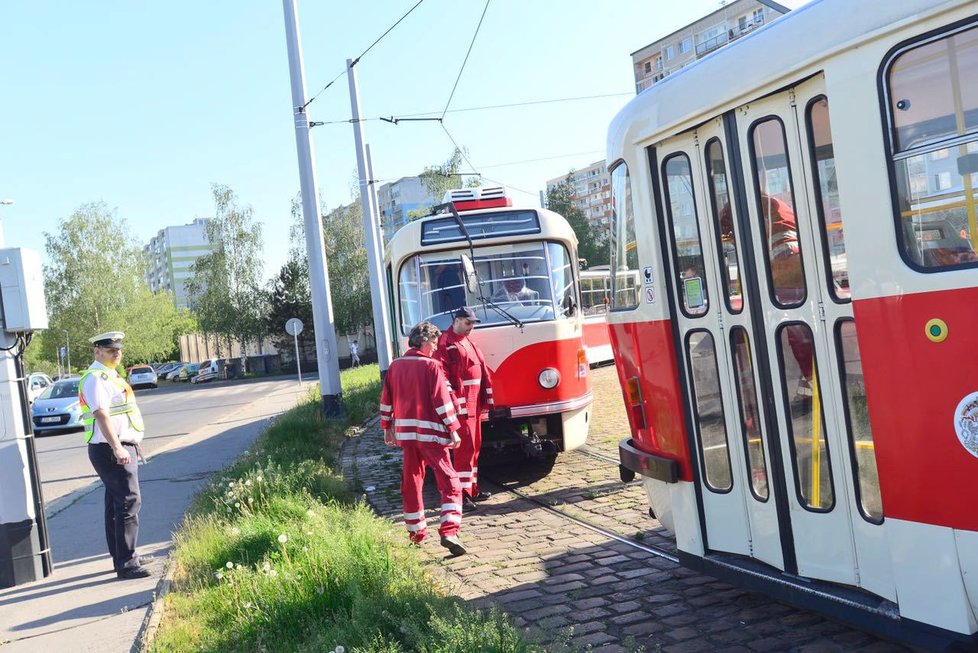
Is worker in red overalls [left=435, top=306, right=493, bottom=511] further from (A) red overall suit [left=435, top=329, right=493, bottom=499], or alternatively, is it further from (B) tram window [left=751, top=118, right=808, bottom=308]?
(B) tram window [left=751, top=118, right=808, bottom=308]

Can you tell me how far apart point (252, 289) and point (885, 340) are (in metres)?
65.3

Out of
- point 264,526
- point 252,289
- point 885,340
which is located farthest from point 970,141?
point 252,289

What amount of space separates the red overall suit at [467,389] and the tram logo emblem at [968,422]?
5210 mm

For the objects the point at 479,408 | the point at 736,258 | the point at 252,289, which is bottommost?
the point at 479,408

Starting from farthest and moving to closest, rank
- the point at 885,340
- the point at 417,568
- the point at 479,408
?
the point at 479,408
the point at 417,568
the point at 885,340

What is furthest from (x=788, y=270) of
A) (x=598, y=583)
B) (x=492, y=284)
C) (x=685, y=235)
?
(x=492, y=284)

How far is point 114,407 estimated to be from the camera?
7234mm

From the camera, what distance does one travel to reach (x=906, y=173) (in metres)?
3.65

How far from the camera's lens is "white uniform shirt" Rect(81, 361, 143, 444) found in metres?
7.03

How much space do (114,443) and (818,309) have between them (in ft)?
17.9

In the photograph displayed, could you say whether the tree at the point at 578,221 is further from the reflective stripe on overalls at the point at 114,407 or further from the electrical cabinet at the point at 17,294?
the reflective stripe on overalls at the point at 114,407

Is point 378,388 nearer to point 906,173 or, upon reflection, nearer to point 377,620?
point 377,620

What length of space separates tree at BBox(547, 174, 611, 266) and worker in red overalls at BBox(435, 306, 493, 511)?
208 feet

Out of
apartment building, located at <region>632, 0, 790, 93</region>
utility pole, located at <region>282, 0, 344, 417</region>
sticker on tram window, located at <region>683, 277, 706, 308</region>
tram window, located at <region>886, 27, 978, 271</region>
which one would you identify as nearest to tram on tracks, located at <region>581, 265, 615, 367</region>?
utility pole, located at <region>282, 0, 344, 417</region>
